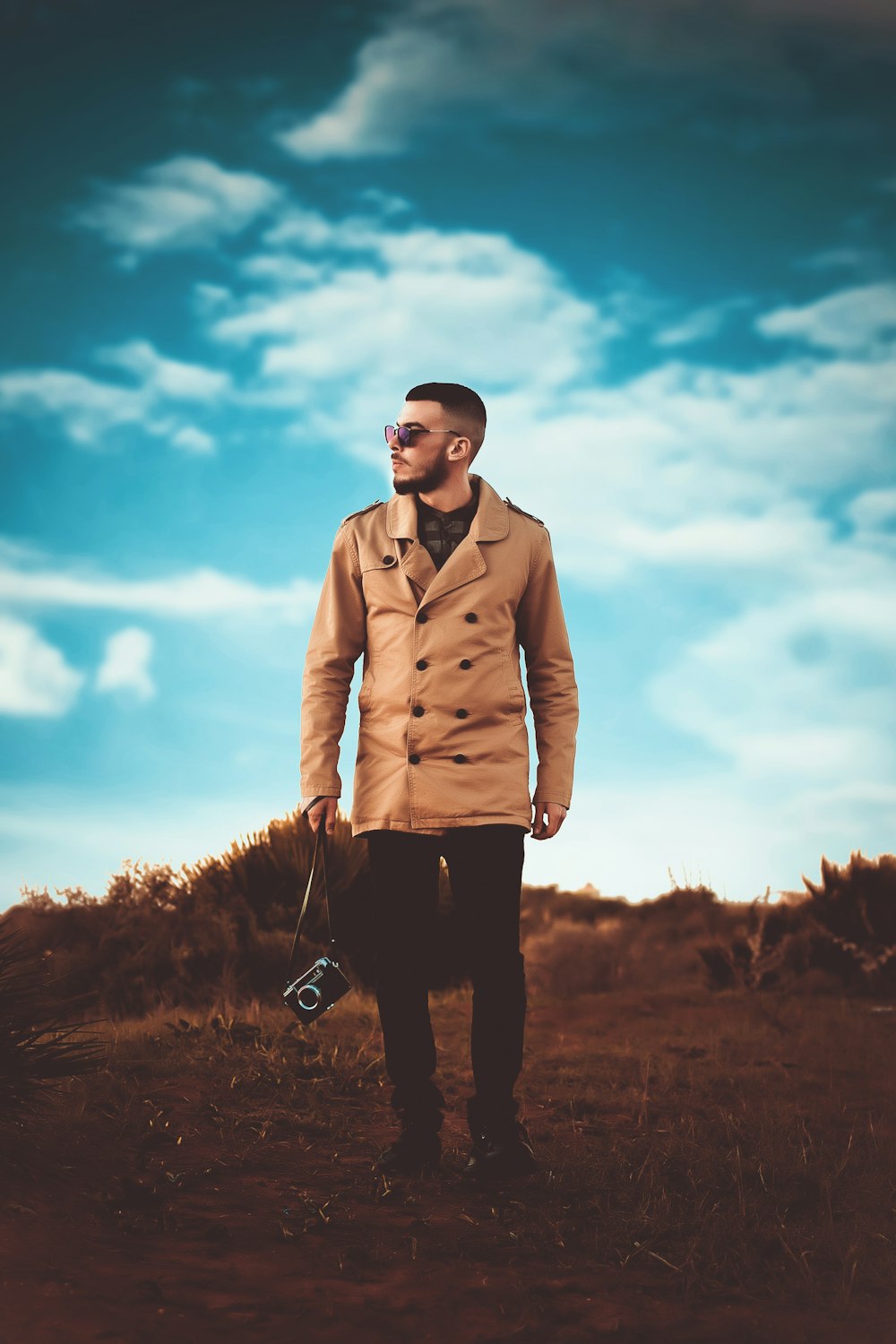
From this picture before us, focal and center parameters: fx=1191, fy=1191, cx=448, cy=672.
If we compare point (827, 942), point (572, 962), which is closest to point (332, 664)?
point (827, 942)

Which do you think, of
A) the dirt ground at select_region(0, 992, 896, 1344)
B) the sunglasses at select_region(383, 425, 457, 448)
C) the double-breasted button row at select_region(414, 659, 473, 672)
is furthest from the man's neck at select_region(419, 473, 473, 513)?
the dirt ground at select_region(0, 992, 896, 1344)

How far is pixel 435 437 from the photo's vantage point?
4.47 m

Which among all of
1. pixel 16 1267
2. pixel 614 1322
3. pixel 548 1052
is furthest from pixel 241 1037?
pixel 614 1322

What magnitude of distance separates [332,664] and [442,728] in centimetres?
56

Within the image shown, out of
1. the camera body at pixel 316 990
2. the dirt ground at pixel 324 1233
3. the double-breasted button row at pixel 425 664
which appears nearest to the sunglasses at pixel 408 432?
the double-breasted button row at pixel 425 664

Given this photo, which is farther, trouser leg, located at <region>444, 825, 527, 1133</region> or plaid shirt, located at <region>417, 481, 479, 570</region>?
plaid shirt, located at <region>417, 481, 479, 570</region>

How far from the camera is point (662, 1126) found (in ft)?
17.5

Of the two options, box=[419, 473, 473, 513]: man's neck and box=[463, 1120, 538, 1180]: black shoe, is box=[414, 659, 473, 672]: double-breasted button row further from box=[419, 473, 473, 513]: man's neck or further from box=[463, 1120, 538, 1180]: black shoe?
box=[463, 1120, 538, 1180]: black shoe

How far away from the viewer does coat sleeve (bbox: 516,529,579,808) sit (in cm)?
454

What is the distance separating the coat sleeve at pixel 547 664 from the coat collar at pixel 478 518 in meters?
0.21

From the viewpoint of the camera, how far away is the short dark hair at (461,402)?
449cm

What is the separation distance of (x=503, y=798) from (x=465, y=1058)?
124 inches

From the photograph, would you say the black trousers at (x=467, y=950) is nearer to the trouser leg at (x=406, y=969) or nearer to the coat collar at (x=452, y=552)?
the trouser leg at (x=406, y=969)

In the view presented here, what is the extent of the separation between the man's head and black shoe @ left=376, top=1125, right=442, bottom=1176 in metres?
2.38
